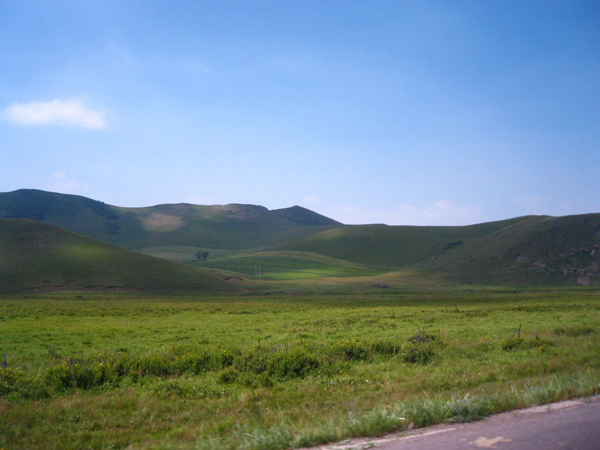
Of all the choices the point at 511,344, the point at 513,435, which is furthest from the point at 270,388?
the point at 511,344

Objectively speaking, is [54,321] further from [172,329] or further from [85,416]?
[85,416]

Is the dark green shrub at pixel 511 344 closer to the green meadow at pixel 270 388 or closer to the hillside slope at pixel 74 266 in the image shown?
the green meadow at pixel 270 388

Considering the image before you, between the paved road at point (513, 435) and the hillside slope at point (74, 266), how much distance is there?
8343cm

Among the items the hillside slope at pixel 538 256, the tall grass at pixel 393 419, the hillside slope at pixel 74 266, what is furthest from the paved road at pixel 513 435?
the hillside slope at pixel 538 256

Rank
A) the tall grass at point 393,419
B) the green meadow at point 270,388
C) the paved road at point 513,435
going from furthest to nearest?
1. the green meadow at point 270,388
2. the tall grass at point 393,419
3. the paved road at point 513,435

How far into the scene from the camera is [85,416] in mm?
9086

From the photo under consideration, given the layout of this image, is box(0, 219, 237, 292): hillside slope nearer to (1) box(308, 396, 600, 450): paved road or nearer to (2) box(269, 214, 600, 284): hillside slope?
(2) box(269, 214, 600, 284): hillside slope

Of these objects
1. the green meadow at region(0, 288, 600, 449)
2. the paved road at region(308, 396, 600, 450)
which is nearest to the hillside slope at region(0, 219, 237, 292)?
the green meadow at region(0, 288, 600, 449)

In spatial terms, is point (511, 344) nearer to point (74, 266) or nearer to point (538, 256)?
Result: point (74, 266)

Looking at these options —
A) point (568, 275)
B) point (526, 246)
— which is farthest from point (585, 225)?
point (568, 275)

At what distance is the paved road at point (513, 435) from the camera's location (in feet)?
18.4

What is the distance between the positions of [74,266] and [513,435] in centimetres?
9768

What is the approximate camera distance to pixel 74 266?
3499 inches

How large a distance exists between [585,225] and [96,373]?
146150 mm
